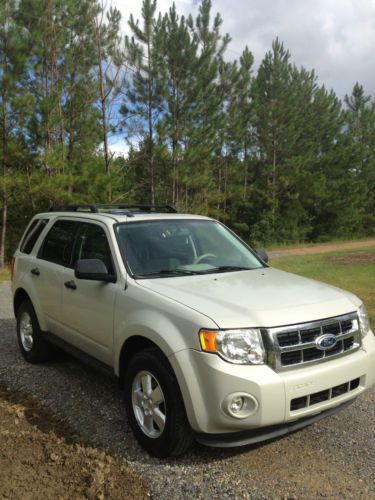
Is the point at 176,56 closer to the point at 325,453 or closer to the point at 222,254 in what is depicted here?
the point at 222,254

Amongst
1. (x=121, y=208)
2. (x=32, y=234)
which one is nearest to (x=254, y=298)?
(x=121, y=208)

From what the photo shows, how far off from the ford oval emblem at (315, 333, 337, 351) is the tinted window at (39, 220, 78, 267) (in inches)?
103

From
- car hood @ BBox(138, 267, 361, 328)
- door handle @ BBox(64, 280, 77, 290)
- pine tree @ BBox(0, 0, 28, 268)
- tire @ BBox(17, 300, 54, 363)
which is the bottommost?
tire @ BBox(17, 300, 54, 363)

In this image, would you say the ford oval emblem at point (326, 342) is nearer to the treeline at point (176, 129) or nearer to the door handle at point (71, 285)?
the door handle at point (71, 285)

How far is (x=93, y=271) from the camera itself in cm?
380

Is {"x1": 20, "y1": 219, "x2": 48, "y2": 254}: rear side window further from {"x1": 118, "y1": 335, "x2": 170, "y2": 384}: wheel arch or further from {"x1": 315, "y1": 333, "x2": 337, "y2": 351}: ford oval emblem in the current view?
{"x1": 315, "y1": 333, "x2": 337, "y2": 351}: ford oval emblem

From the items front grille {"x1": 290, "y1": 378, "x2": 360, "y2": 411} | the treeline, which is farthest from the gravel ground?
the treeline

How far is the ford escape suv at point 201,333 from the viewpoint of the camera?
116 inches

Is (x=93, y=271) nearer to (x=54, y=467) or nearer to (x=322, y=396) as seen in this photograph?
(x=54, y=467)

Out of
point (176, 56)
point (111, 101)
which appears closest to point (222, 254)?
point (111, 101)

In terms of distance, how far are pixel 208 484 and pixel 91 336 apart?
5.45 feet

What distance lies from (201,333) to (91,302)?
146 centimetres

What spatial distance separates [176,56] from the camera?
78.6ft

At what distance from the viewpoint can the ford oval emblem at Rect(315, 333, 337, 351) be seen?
3150mm
